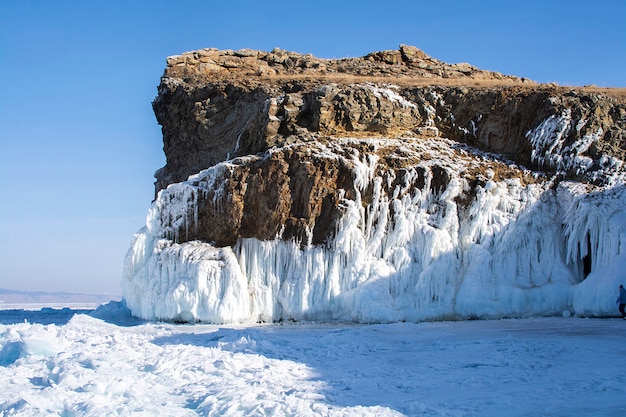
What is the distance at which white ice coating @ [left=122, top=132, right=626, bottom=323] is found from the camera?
64.9 ft

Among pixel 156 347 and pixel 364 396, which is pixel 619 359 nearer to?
pixel 364 396

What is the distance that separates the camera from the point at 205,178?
23.6 m

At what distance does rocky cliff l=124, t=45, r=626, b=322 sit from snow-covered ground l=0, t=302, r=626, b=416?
14.4 feet

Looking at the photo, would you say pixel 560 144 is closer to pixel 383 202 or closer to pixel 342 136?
pixel 383 202

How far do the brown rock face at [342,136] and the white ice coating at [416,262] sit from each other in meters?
0.55

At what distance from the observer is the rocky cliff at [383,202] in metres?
20.4

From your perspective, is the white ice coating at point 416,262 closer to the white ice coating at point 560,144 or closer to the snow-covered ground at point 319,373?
the white ice coating at point 560,144

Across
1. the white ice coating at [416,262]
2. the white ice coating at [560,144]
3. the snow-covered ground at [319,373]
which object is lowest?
the snow-covered ground at [319,373]

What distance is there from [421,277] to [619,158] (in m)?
7.45

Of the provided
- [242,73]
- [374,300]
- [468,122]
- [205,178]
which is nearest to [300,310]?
[374,300]

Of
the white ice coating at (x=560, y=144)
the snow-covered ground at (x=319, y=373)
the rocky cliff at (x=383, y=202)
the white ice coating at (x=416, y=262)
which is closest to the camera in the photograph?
the snow-covered ground at (x=319, y=373)

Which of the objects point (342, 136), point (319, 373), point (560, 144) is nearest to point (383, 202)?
point (342, 136)

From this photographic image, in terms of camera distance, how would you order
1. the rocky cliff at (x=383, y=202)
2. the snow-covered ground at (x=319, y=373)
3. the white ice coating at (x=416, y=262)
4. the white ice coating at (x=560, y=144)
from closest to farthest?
the snow-covered ground at (x=319, y=373)
the white ice coating at (x=416, y=262)
the rocky cliff at (x=383, y=202)
the white ice coating at (x=560, y=144)

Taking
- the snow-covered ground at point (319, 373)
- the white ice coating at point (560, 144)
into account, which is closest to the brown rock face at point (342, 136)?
the white ice coating at point (560, 144)
